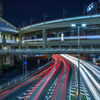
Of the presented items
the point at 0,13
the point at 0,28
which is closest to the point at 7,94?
the point at 0,28

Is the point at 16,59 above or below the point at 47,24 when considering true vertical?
below

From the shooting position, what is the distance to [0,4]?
6625 cm

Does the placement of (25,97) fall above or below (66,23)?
below

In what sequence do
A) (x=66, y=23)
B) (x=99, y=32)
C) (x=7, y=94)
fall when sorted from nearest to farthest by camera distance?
(x=7, y=94), (x=66, y=23), (x=99, y=32)

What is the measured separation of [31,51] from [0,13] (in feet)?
170

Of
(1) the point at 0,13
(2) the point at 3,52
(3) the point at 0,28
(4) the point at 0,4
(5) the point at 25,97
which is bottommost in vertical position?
(5) the point at 25,97

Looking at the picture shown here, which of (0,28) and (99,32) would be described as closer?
(0,28)

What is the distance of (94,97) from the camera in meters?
14.6

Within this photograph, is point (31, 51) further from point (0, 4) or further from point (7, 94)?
point (0, 4)

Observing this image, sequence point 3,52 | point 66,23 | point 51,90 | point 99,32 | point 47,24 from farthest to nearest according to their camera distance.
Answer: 1. point 99,32
2. point 47,24
3. point 66,23
4. point 3,52
5. point 51,90

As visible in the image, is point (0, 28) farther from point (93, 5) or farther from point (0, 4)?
point (93, 5)

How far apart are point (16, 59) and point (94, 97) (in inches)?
1765

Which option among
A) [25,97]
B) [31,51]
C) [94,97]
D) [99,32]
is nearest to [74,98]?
[94,97]

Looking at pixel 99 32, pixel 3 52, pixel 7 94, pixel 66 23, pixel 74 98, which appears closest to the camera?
pixel 74 98
